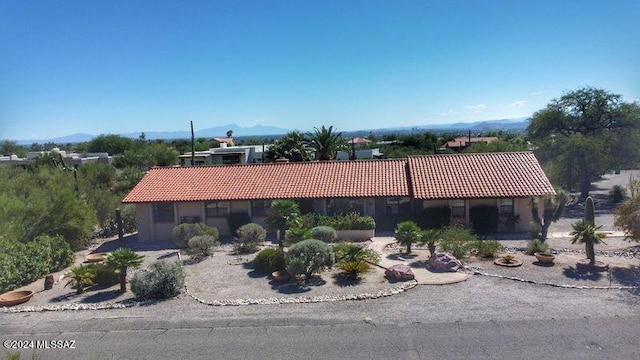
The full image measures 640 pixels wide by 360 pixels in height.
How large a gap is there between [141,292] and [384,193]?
14.9 meters

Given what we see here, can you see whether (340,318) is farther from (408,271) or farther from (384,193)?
(384,193)

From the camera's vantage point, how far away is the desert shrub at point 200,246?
2280 cm

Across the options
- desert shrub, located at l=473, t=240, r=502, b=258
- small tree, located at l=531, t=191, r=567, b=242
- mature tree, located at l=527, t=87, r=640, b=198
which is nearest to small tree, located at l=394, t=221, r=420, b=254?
desert shrub, located at l=473, t=240, r=502, b=258

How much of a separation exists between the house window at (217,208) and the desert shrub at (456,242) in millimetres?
13087

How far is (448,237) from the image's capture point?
21469mm

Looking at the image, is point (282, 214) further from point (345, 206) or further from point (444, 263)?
point (444, 263)

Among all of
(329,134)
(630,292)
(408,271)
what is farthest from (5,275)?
(329,134)

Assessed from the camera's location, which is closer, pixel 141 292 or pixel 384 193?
pixel 141 292

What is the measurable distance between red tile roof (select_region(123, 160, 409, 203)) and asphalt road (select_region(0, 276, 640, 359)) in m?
12.0

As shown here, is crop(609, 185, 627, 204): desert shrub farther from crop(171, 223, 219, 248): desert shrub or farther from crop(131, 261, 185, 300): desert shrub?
crop(131, 261, 185, 300): desert shrub

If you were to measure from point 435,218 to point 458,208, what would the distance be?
163 cm

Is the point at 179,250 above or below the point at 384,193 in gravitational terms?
below

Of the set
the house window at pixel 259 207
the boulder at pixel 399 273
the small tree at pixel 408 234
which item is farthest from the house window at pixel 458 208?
the house window at pixel 259 207

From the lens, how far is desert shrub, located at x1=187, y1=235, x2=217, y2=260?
22797 mm
